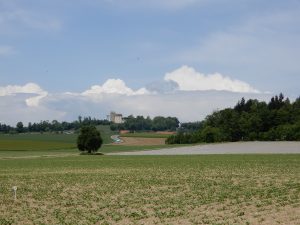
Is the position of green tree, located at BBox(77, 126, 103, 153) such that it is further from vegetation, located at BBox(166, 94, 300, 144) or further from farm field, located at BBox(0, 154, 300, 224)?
farm field, located at BBox(0, 154, 300, 224)

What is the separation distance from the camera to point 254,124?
162125 millimetres

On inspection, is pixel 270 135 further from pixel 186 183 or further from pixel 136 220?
pixel 136 220

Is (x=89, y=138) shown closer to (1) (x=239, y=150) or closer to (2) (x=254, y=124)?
(1) (x=239, y=150)

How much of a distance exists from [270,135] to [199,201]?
13113 centimetres

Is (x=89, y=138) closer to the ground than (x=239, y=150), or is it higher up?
higher up

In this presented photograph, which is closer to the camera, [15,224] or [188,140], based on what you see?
[15,224]

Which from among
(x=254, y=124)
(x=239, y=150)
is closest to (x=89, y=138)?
(x=239, y=150)

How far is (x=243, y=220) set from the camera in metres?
20.3

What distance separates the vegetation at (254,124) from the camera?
154m

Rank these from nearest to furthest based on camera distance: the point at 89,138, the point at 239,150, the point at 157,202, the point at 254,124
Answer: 1. the point at 157,202
2. the point at 239,150
3. the point at 89,138
4. the point at 254,124

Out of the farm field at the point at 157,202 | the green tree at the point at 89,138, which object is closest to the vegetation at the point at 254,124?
the green tree at the point at 89,138

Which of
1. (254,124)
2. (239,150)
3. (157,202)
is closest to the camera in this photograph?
(157,202)

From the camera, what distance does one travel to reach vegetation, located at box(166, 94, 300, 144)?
15385 centimetres

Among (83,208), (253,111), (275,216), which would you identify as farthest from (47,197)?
(253,111)
